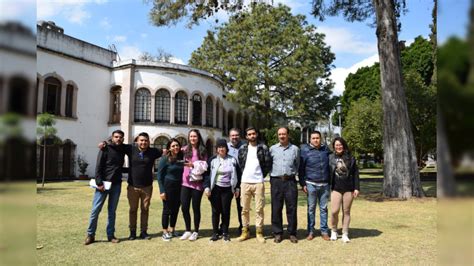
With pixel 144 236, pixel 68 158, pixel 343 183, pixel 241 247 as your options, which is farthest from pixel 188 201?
pixel 68 158

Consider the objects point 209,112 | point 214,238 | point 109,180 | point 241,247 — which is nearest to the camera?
point 241,247

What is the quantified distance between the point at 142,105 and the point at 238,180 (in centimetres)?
1924

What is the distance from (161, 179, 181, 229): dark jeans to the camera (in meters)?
6.75

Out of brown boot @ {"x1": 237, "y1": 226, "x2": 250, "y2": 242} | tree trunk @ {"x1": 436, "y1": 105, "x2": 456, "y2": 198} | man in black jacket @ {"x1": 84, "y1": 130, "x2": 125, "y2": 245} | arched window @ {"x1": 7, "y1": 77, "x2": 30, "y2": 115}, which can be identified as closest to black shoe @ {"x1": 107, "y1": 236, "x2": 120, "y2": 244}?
man in black jacket @ {"x1": 84, "y1": 130, "x2": 125, "y2": 245}

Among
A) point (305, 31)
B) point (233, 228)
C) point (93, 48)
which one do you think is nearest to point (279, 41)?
point (305, 31)

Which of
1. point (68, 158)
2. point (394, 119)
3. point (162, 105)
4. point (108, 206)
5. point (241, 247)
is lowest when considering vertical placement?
point (241, 247)

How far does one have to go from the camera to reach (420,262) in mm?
5398

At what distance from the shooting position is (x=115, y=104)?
25.6 m

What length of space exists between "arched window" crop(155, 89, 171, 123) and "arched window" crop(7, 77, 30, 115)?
24812 mm

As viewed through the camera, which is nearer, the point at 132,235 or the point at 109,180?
the point at 109,180

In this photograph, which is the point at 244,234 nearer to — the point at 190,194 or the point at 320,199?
the point at 190,194

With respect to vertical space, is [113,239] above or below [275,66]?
below

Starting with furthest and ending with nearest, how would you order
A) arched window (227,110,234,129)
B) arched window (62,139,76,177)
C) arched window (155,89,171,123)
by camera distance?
arched window (227,110,234,129)
arched window (155,89,171,123)
arched window (62,139,76,177)

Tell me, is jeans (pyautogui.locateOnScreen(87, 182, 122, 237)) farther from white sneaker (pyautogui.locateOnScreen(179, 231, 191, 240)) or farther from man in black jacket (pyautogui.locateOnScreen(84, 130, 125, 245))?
white sneaker (pyautogui.locateOnScreen(179, 231, 191, 240))
